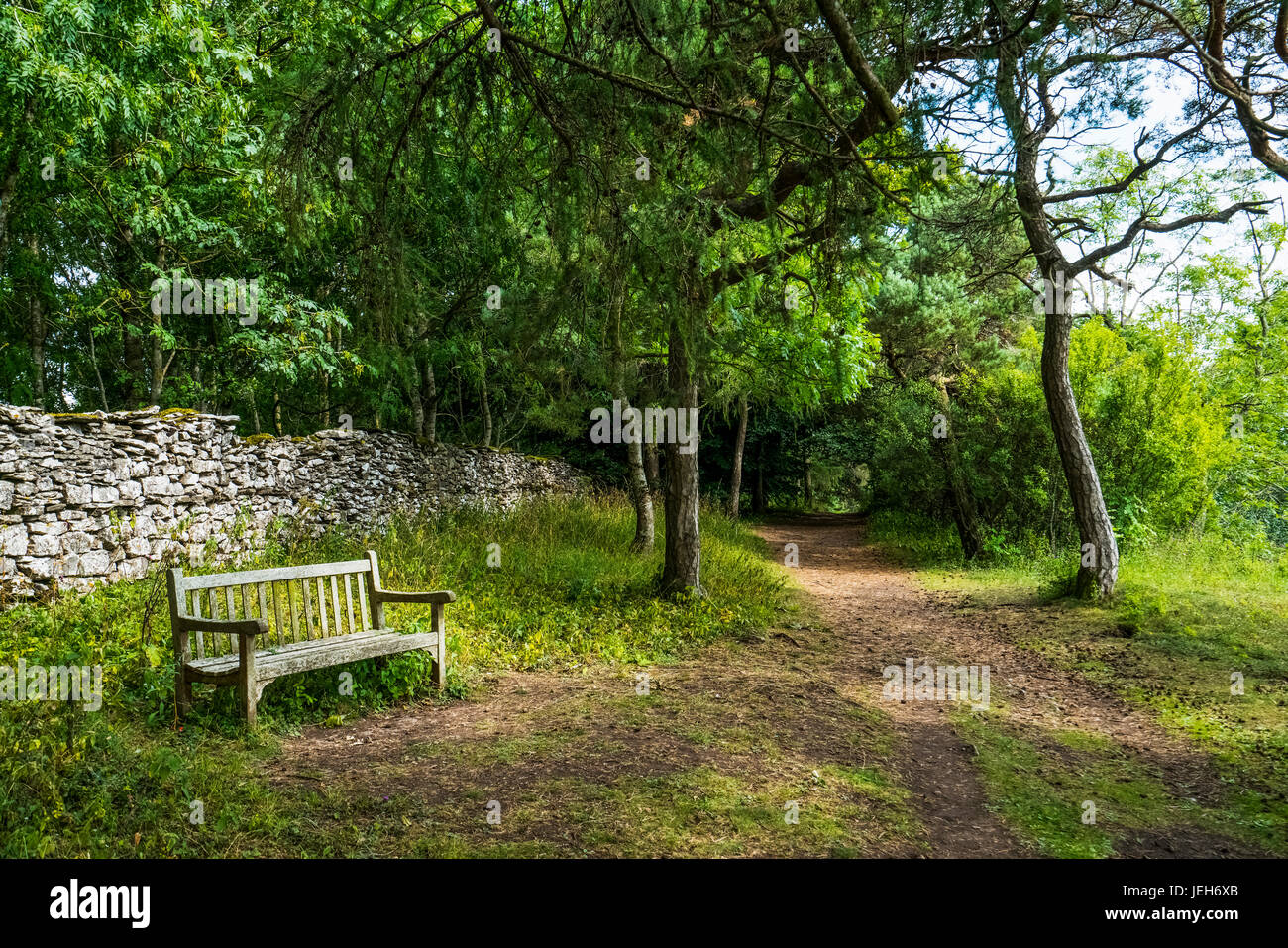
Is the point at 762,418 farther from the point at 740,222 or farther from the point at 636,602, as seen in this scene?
the point at 740,222

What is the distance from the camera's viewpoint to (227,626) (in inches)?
176

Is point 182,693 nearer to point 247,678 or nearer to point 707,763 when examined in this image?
point 247,678

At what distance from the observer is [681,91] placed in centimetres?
430

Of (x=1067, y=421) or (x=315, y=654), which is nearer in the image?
(x=315, y=654)

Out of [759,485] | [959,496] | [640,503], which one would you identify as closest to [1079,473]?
[959,496]

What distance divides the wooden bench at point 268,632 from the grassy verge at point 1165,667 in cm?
417

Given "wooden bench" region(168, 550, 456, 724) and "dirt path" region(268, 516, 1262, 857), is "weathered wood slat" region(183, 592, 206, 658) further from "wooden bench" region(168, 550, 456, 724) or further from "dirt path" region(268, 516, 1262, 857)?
"dirt path" region(268, 516, 1262, 857)

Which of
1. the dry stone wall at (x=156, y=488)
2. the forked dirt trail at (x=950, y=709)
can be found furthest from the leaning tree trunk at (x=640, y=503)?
the dry stone wall at (x=156, y=488)

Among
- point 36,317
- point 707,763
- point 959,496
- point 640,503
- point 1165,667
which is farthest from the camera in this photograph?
point 959,496

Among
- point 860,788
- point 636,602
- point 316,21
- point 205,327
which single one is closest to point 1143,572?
point 636,602

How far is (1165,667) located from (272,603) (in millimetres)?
7611

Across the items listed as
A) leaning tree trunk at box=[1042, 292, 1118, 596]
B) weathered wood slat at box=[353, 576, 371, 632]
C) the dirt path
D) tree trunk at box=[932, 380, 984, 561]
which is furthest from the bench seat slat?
tree trunk at box=[932, 380, 984, 561]

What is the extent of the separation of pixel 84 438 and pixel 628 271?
18.8ft

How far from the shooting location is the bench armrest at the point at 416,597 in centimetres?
575
